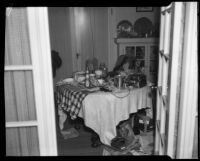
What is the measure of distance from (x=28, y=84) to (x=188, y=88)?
0.83 m

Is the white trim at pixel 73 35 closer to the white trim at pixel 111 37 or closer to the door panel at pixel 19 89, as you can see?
the white trim at pixel 111 37

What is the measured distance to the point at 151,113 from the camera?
2566mm

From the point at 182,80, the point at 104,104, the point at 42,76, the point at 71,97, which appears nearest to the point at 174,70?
the point at 182,80

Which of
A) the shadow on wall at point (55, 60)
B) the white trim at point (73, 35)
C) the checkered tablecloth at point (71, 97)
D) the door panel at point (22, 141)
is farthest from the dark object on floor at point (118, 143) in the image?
the white trim at point (73, 35)

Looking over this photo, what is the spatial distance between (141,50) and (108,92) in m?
2.04

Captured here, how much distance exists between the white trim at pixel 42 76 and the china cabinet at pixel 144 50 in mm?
3126

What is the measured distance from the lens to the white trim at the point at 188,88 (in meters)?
1.00

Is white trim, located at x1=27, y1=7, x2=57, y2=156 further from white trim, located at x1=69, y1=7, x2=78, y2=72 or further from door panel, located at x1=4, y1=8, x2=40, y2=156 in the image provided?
white trim, located at x1=69, y1=7, x2=78, y2=72

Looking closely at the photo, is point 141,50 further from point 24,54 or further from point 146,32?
point 24,54

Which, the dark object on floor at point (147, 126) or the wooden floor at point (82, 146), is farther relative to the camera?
the dark object on floor at point (147, 126)

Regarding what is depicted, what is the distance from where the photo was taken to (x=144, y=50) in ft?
13.2

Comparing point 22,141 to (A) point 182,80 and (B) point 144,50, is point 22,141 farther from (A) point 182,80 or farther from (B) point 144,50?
(B) point 144,50

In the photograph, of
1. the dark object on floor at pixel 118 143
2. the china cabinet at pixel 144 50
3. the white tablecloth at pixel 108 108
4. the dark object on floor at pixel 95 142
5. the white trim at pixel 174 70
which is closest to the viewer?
the white trim at pixel 174 70
